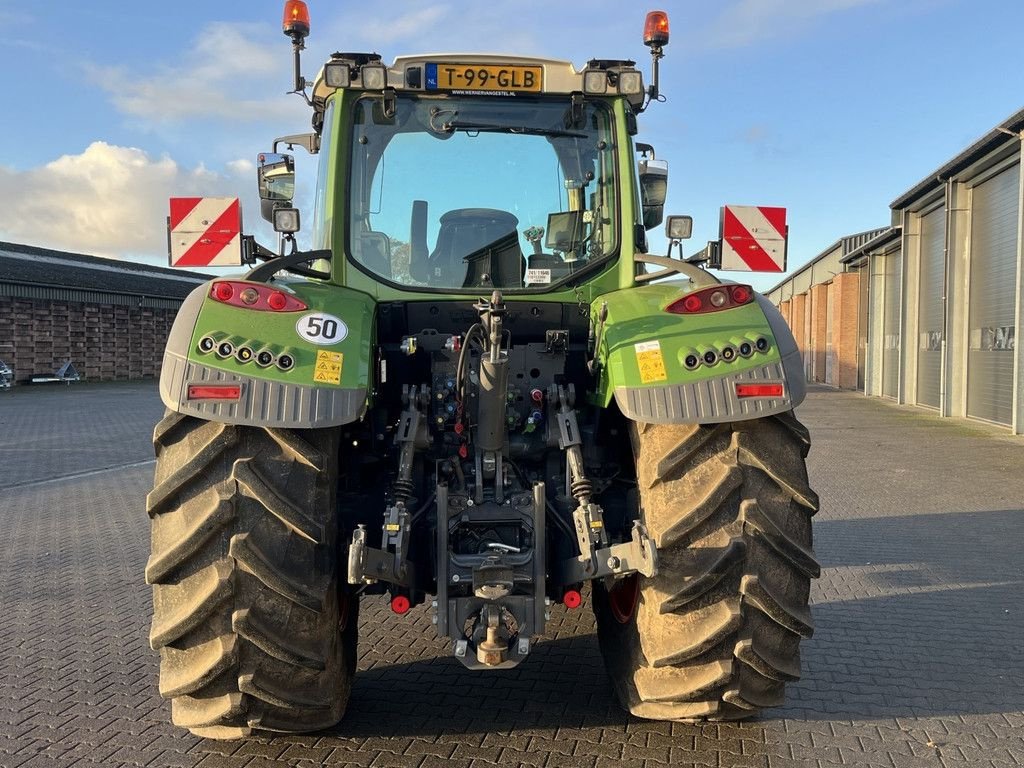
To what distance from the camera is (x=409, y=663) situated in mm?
4445

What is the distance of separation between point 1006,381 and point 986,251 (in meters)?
2.88

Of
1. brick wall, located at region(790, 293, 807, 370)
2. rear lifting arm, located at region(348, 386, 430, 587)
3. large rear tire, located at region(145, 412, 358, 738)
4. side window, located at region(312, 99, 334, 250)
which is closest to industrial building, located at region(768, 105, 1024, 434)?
brick wall, located at region(790, 293, 807, 370)

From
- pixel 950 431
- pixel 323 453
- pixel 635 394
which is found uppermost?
pixel 635 394

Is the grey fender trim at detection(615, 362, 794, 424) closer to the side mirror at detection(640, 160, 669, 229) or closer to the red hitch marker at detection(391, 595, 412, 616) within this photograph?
the red hitch marker at detection(391, 595, 412, 616)

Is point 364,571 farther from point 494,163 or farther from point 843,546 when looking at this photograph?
point 843,546

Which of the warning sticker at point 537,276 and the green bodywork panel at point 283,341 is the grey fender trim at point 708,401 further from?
→ the warning sticker at point 537,276

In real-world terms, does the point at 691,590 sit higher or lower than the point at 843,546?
higher

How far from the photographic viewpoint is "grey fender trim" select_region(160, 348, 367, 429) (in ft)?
10.1

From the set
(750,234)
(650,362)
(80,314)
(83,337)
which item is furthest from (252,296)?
(83,337)

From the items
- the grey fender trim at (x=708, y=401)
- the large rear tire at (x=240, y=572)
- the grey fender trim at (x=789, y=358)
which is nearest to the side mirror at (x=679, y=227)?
the grey fender trim at (x=789, y=358)

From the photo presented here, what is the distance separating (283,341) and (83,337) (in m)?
35.1

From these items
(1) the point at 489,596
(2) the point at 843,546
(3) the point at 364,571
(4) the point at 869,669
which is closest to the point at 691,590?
(1) the point at 489,596

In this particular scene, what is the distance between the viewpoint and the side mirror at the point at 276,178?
15.6 feet

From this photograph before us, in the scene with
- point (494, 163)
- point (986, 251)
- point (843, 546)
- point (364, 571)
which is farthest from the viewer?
point (986, 251)
